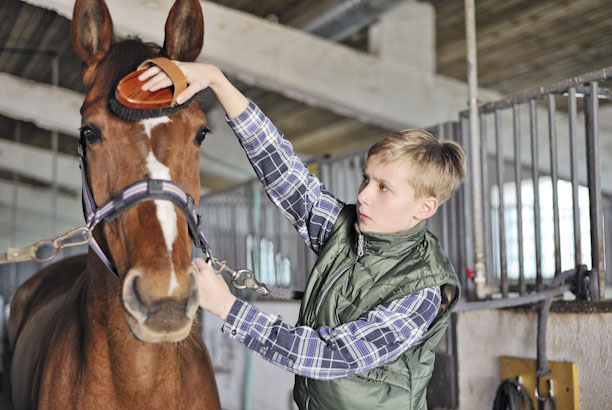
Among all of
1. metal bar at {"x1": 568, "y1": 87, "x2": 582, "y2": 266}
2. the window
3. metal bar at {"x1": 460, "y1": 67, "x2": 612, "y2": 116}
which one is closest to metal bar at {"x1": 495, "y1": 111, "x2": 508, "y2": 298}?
metal bar at {"x1": 460, "y1": 67, "x2": 612, "y2": 116}

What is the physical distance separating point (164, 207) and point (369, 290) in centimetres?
44

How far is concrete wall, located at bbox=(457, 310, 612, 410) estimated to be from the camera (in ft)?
5.61

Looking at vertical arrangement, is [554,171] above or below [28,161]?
below

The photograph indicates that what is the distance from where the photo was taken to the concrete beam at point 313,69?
10.5ft

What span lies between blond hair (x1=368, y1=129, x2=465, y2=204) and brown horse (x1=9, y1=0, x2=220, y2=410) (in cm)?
40

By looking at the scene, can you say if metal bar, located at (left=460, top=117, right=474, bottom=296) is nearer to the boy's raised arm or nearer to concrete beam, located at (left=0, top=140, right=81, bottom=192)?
the boy's raised arm

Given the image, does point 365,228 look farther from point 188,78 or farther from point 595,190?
point 595,190

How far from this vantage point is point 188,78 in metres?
1.18

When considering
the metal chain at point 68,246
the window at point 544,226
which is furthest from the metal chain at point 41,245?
the window at point 544,226

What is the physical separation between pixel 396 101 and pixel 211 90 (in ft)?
9.70

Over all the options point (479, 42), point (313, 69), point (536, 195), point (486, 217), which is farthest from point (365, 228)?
point (479, 42)

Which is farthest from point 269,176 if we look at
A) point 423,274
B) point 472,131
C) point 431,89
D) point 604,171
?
point 604,171

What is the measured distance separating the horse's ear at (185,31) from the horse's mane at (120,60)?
0.18 feet

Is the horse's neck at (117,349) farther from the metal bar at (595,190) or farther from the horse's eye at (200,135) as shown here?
the metal bar at (595,190)
